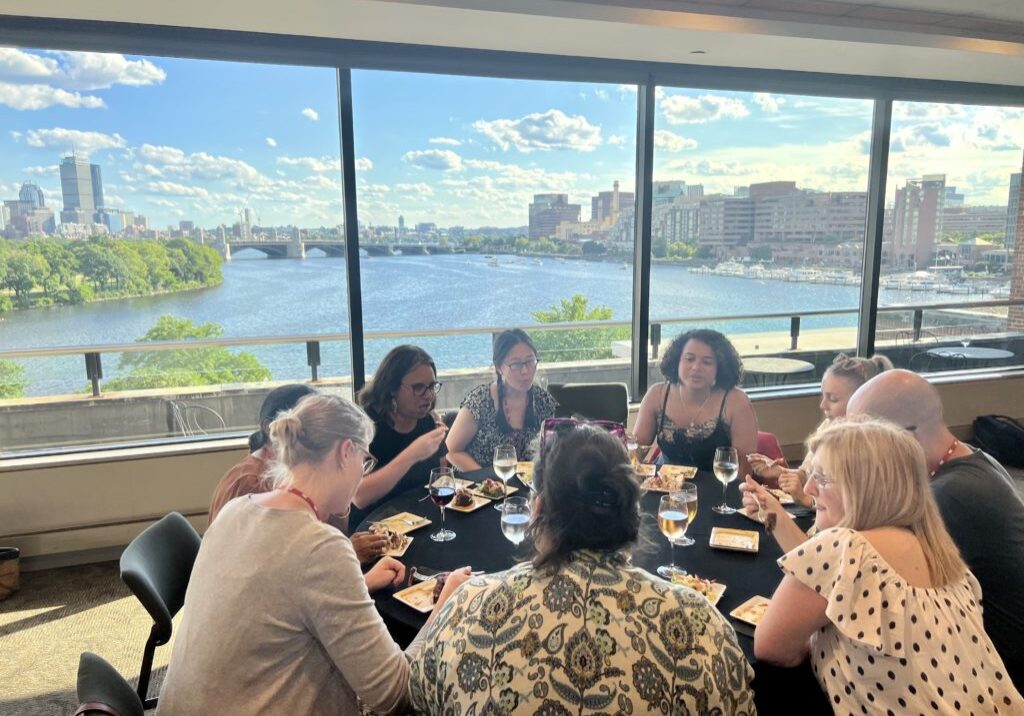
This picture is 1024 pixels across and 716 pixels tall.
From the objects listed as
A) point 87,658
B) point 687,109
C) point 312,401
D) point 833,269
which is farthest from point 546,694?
point 833,269

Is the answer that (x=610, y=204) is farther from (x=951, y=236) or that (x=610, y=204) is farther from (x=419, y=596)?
(x=419, y=596)

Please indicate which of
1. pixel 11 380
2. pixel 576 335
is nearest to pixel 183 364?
pixel 11 380

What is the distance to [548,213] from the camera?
443 centimetres

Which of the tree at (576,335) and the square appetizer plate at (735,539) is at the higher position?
the tree at (576,335)

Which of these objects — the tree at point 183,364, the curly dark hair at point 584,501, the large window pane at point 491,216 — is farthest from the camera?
the large window pane at point 491,216

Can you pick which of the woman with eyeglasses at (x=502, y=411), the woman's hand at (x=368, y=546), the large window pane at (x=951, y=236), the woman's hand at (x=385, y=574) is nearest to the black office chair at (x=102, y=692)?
the woman's hand at (x=385, y=574)

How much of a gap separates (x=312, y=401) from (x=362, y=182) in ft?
8.68

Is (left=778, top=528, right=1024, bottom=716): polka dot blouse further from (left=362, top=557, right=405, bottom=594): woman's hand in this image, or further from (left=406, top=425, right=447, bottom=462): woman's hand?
(left=406, top=425, right=447, bottom=462): woman's hand

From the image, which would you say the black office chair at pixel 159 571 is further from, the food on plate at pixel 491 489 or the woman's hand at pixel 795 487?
the woman's hand at pixel 795 487

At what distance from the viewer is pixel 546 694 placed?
1.12 metres

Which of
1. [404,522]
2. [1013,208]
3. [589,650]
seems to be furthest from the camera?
[1013,208]

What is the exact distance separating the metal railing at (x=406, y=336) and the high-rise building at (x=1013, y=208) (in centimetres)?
86

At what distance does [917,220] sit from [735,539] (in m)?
4.61

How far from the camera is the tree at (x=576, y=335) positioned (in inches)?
180
